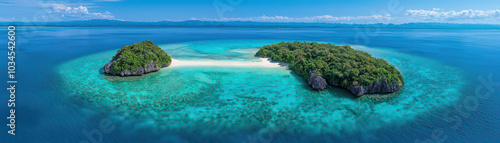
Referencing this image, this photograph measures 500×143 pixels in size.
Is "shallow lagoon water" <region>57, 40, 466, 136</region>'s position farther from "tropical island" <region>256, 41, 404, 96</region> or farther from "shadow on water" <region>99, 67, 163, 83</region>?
"tropical island" <region>256, 41, 404, 96</region>

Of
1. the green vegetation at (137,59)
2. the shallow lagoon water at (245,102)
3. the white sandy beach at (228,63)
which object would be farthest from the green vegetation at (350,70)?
the green vegetation at (137,59)

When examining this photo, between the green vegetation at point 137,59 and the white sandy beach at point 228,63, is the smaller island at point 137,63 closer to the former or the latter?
the green vegetation at point 137,59

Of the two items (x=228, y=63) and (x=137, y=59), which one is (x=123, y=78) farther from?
(x=228, y=63)

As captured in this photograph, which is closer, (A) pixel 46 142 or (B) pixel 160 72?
(A) pixel 46 142

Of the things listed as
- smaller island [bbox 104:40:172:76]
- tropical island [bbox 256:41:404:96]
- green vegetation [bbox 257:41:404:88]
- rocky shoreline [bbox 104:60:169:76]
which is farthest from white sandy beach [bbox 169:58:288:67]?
tropical island [bbox 256:41:404:96]

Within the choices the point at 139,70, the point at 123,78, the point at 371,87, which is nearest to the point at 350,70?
the point at 371,87

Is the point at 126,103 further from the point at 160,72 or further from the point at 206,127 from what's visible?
the point at 160,72

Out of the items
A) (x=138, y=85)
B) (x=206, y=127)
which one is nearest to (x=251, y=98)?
(x=206, y=127)
